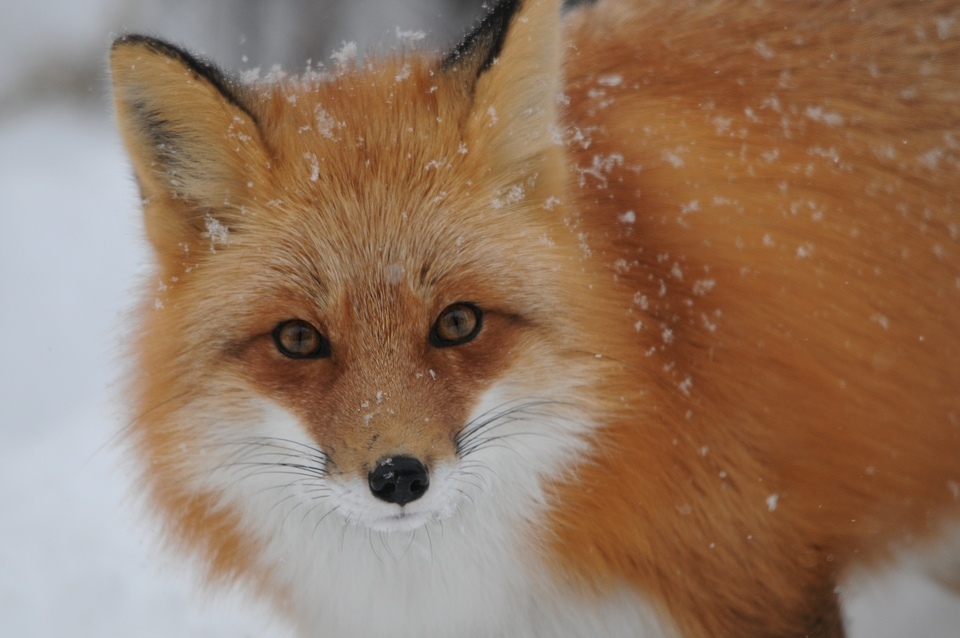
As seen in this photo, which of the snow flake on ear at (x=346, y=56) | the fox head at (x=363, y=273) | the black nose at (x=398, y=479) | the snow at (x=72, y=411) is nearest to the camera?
the black nose at (x=398, y=479)

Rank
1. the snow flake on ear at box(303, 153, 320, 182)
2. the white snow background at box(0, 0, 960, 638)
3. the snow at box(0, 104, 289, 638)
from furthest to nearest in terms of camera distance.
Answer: the snow at box(0, 104, 289, 638) → the white snow background at box(0, 0, 960, 638) → the snow flake on ear at box(303, 153, 320, 182)

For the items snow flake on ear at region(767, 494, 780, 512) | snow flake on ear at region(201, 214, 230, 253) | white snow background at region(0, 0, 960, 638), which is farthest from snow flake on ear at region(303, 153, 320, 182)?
snow flake on ear at region(767, 494, 780, 512)

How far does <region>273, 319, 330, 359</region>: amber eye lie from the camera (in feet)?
7.28

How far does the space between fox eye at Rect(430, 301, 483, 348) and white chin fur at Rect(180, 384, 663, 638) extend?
0.17 metres

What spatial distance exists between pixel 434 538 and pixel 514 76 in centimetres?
129

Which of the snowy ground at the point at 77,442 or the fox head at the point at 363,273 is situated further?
the snowy ground at the point at 77,442

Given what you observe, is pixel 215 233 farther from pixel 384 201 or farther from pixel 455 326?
pixel 455 326

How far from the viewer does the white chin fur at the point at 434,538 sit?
2318mm

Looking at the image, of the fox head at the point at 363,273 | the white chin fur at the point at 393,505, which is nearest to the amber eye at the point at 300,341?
the fox head at the point at 363,273

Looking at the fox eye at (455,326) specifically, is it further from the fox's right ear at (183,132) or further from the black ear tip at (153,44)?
the black ear tip at (153,44)

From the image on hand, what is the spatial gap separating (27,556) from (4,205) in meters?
4.87

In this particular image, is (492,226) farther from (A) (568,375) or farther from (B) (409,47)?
(B) (409,47)

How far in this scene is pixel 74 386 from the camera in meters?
5.79

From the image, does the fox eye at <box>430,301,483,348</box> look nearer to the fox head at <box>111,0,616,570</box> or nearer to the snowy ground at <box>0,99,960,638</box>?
the fox head at <box>111,0,616,570</box>
